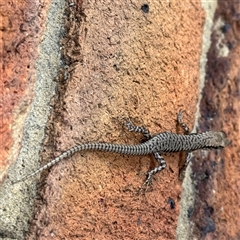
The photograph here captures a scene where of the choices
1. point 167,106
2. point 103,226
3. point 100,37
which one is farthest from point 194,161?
point 100,37

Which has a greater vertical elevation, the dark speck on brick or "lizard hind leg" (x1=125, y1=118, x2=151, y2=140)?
the dark speck on brick

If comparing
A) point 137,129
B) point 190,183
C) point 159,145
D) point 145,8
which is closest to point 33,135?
point 137,129

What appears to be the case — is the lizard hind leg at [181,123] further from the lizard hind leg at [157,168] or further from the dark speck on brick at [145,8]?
the dark speck on brick at [145,8]

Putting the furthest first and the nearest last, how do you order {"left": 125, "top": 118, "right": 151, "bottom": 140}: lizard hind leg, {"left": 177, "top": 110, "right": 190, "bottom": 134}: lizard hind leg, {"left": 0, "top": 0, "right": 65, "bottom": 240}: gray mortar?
{"left": 177, "top": 110, "right": 190, "bottom": 134}: lizard hind leg
{"left": 125, "top": 118, "right": 151, "bottom": 140}: lizard hind leg
{"left": 0, "top": 0, "right": 65, "bottom": 240}: gray mortar

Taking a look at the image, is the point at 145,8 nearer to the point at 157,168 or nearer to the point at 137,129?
the point at 137,129

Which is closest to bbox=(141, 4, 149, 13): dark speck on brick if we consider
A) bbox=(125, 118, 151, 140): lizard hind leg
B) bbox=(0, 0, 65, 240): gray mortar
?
bbox=(0, 0, 65, 240): gray mortar

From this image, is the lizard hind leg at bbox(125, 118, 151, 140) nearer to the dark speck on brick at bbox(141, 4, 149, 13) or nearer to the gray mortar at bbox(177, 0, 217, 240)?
the gray mortar at bbox(177, 0, 217, 240)

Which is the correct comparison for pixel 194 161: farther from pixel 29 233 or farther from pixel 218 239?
pixel 29 233

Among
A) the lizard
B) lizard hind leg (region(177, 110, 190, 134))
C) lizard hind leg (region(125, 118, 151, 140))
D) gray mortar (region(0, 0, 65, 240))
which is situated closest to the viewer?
gray mortar (region(0, 0, 65, 240))
